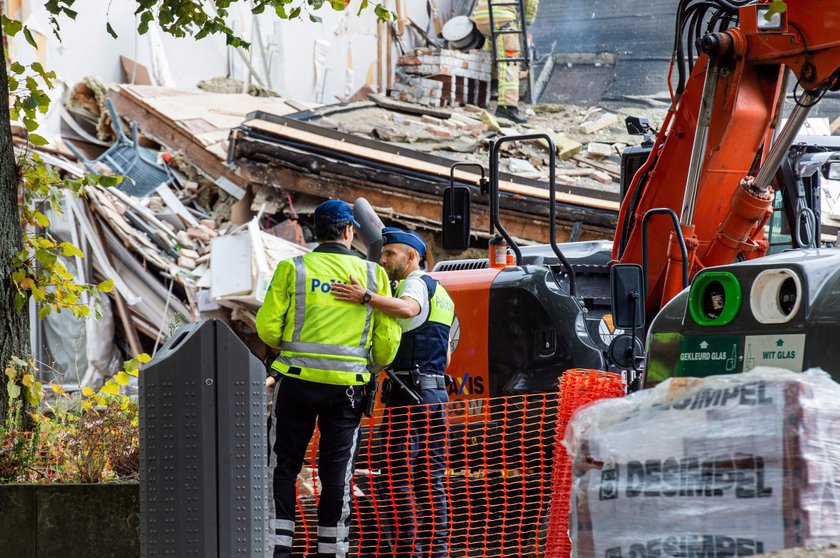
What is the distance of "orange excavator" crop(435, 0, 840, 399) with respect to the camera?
7.01 meters

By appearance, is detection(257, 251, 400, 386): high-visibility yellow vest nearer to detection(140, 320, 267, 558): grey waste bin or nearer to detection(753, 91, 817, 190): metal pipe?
detection(140, 320, 267, 558): grey waste bin

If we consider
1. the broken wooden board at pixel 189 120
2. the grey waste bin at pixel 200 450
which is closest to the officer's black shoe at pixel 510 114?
the broken wooden board at pixel 189 120

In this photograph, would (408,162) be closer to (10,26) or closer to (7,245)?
(10,26)

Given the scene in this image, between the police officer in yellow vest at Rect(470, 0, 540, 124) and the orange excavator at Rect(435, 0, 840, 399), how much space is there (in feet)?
42.1

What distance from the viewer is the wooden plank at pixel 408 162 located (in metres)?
15.0

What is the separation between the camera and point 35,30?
15945mm

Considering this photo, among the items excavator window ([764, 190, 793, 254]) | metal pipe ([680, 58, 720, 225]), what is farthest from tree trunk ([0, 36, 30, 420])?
excavator window ([764, 190, 793, 254])

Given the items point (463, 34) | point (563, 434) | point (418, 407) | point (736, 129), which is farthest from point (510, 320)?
point (463, 34)

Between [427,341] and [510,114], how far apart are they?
14.7 meters

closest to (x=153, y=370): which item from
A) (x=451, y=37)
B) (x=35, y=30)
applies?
(x=35, y=30)

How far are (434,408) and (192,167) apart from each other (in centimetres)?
1114

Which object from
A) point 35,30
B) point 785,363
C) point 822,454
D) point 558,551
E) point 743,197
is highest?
point 35,30

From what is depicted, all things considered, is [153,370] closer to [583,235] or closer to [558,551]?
[558,551]

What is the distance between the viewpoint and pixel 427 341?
675cm
